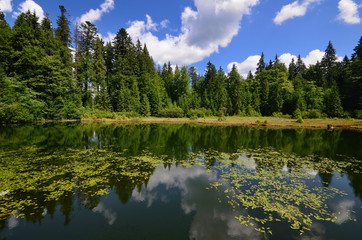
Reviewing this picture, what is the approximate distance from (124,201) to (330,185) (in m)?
9.88

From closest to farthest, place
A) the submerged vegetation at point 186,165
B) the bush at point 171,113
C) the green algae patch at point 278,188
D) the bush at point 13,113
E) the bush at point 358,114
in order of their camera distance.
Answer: the green algae patch at point 278,188 → the submerged vegetation at point 186,165 → the bush at point 13,113 → the bush at point 358,114 → the bush at point 171,113

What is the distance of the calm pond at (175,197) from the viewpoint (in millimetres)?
5031

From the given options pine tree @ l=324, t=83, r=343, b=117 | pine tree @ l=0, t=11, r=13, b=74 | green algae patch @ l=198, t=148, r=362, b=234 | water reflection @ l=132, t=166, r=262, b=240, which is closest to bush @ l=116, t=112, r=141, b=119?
pine tree @ l=0, t=11, r=13, b=74

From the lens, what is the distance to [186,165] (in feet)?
35.7

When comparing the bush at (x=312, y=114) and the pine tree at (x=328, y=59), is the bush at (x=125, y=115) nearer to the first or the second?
the bush at (x=312, y=114)

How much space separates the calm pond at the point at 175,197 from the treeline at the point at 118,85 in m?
26.0

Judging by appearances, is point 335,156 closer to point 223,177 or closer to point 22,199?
point 223,177

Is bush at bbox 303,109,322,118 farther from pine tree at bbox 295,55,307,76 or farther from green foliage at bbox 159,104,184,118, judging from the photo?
pine tree at bbox 295,55,307,76

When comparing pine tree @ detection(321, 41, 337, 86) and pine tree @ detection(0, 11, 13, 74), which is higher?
pine tree @ detection(321, 41, 337, 86)

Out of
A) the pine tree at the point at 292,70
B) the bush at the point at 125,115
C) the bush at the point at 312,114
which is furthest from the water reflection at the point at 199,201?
the pine tree at the point at 292,70

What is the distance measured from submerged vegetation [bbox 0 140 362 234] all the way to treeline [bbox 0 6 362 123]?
78.1 ft

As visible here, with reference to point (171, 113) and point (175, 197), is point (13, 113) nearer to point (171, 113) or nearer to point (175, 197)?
point (175, 197)

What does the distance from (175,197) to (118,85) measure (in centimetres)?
4916

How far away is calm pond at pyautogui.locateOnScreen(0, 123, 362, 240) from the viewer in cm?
503
